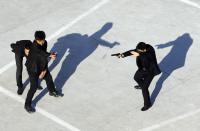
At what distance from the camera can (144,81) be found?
511 inches

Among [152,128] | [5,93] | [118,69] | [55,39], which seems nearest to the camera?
[152,128]

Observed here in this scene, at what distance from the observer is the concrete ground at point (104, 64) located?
12969 millimetres

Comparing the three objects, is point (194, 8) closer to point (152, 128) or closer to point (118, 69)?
point (118, 69)

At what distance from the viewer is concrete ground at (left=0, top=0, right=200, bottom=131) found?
13.0 metres

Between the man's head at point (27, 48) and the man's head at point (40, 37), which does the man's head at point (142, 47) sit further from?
the man's head at point (27, 48)

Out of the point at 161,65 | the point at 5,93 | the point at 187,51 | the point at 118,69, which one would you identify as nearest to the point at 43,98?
the point at 5,93

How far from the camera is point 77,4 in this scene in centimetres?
1700

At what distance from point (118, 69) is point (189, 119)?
7.83ft

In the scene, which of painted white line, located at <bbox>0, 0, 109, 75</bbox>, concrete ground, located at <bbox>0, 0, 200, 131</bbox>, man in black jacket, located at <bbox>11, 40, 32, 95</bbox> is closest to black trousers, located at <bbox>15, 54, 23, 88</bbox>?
man in black jacket, located at <bbox>11, 40, 32, 95</bbox>

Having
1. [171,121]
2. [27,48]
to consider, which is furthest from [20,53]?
[171,121]

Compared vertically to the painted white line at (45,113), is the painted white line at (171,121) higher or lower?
higher

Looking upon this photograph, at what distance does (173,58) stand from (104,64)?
5.69 feet

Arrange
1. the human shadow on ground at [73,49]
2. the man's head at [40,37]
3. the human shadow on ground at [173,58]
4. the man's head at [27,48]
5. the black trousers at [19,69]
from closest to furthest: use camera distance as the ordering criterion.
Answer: the man's head at [40,37] → the man's head at [27,48] → the black trousers at [19,69] → the human shadow on ground at [173,58] → the human shadow on ground at [73,49]

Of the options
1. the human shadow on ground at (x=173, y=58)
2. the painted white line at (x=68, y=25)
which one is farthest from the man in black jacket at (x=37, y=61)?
the human shadow on ground at (x=173, y=58)
